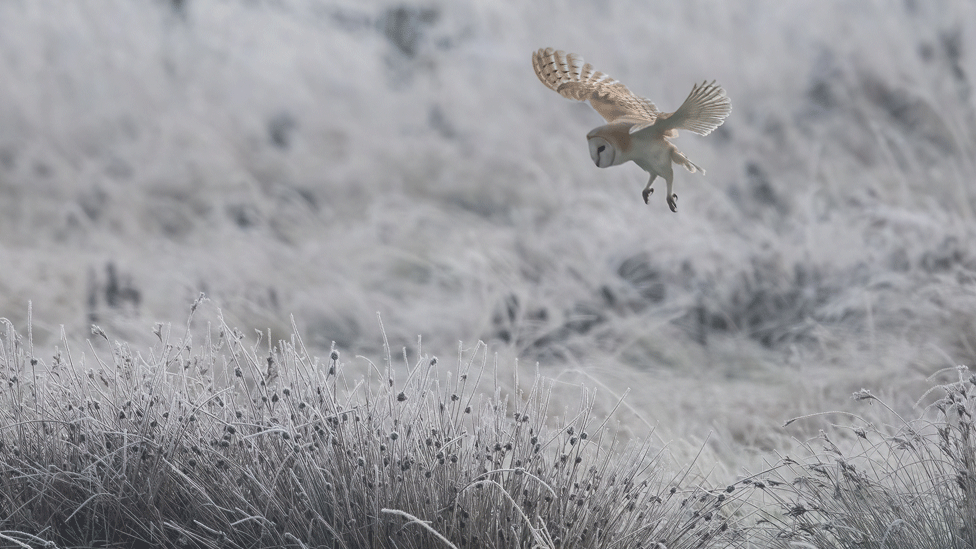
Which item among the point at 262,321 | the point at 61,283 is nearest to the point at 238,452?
the point at 262,321

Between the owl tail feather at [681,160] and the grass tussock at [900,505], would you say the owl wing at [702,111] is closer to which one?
the owl tail feather at [681,160]

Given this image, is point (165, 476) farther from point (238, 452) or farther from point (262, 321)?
point (262, 321)

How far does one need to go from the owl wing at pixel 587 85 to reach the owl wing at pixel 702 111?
0.56 ft

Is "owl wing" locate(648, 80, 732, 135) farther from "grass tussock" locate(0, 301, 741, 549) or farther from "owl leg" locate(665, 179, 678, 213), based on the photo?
"grass tussock" locate(0, 301, 741, 549)

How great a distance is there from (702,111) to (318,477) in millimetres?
1288

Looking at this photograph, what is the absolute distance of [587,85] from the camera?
1.38m

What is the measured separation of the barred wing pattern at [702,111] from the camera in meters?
1.13

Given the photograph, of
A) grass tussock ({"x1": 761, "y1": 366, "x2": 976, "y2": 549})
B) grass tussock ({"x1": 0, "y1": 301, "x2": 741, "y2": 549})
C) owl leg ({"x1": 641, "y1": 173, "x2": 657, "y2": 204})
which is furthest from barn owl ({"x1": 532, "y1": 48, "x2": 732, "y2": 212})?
grass tussock ({"x1": 761, "y1": 366, "x2": 976, "y2": 549})

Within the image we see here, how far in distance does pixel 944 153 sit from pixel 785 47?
2981 mm

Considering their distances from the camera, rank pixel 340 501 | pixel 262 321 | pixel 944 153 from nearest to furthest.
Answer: pixel 340 501 < pixel 262 321 < pixel 944 153

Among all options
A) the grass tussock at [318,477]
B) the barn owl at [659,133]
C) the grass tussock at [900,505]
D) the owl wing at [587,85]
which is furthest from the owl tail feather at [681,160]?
the grass tussock at [900,505]

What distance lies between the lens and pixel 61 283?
20.9 ft

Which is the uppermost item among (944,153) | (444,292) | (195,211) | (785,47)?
(785,47)

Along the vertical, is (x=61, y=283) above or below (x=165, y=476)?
below
